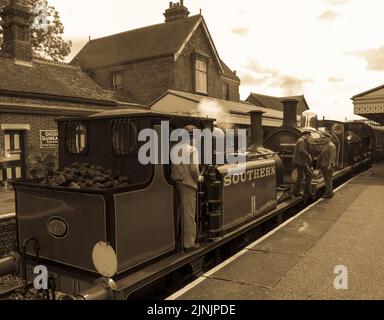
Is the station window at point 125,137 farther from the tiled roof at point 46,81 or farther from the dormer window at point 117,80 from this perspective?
the dormer window at point 117,80

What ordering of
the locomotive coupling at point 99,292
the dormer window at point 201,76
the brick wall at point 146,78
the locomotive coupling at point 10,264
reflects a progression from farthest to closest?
the dormer window at point 201,76
the brick wall at point 146,78
the locomotive coupling at point 10,264
the locomotive coupling at point 99,292

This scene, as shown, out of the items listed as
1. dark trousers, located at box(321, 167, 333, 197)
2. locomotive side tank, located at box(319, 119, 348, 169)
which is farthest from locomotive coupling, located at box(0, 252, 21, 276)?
locomotive side tank, located at box(319, 119, 348, 169)

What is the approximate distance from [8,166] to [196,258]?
39.7ft

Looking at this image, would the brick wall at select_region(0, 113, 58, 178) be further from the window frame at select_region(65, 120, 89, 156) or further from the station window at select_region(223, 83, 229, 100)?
the station window at select_region(223, 83, 229, 100)

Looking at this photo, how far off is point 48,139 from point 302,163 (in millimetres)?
11419

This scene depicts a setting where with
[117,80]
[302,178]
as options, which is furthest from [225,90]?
[302,178]

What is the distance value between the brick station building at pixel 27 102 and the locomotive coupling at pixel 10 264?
10.1 metres

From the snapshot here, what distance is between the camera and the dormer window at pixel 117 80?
25172 millimetres

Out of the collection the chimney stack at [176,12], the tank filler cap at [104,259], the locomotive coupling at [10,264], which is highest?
the chimney stack at [176,12]

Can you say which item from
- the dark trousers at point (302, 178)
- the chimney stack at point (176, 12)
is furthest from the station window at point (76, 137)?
the chimney stack at point (176, 12)

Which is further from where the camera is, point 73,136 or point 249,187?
point 249,187

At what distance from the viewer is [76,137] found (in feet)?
17.9

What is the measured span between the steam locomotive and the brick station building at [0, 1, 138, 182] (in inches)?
394

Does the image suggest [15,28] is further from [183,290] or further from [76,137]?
[183,290]
